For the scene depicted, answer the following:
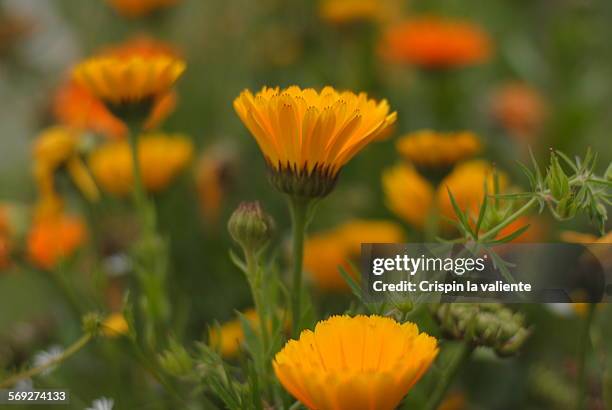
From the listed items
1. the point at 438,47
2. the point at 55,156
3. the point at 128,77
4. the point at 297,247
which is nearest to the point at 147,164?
the point at 55,156

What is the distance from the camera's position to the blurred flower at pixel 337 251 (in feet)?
2.32

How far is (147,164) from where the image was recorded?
2.30ft

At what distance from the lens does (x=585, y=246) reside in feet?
1.41

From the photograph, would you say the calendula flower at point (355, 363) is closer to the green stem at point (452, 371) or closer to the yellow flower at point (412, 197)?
the green stem at point (452, 371)

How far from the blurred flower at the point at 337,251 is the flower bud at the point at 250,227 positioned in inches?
10.4

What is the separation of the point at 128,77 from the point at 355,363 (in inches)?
9.4

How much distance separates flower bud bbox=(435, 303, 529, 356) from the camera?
41 centimetres

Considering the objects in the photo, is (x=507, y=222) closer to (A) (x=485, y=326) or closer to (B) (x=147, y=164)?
(A) (x=485, y=326)

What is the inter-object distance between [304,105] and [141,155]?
0.36 meters

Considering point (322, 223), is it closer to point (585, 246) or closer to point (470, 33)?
point (470, 33)

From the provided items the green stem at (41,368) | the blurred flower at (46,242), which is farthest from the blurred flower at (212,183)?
the green stem at (41,368)

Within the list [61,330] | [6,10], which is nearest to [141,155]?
[61,330]

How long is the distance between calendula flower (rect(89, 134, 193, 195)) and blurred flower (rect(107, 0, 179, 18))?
29 centimetres

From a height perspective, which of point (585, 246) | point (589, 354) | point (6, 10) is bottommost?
point (589, 354)
